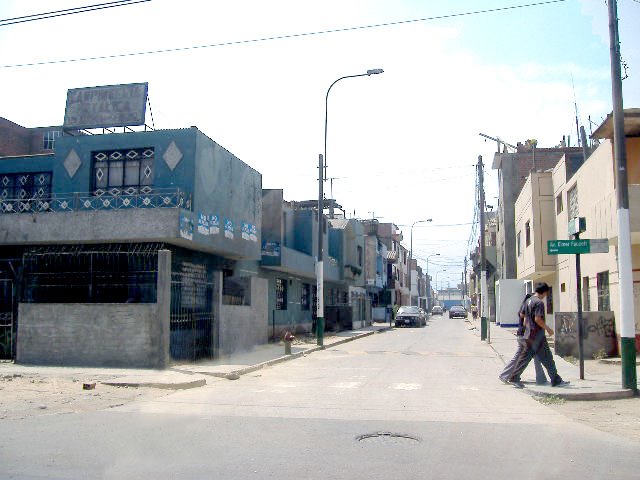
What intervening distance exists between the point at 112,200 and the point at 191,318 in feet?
16.0

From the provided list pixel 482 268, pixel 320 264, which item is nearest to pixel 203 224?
pixel 320 264

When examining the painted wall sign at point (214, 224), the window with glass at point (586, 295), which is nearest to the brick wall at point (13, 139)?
the painted wall sign at point (214, 224)

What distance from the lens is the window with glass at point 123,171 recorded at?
63.8 ft

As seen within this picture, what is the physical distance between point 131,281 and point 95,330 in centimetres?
220

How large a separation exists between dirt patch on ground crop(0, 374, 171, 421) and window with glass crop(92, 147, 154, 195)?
7.11 metres

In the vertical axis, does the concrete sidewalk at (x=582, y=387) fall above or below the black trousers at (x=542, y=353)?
below

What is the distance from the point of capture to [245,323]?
20.7m

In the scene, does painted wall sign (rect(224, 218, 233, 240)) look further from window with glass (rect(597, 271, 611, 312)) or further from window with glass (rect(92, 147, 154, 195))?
window with glass (rect(597, 271, 611, 312))

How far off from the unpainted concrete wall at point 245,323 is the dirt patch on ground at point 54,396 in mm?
5735

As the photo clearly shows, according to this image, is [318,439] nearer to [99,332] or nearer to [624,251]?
[624,251]

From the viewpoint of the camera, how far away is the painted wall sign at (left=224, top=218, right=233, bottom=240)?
2033 cm

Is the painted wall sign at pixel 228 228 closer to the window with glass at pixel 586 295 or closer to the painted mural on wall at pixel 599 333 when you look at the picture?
the painted mural on wall at pixel 599 333

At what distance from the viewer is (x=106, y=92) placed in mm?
21344

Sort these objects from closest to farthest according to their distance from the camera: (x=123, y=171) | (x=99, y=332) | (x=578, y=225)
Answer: (x=578, y=225) < (x=99, y=332) < (x=123, y=171)
